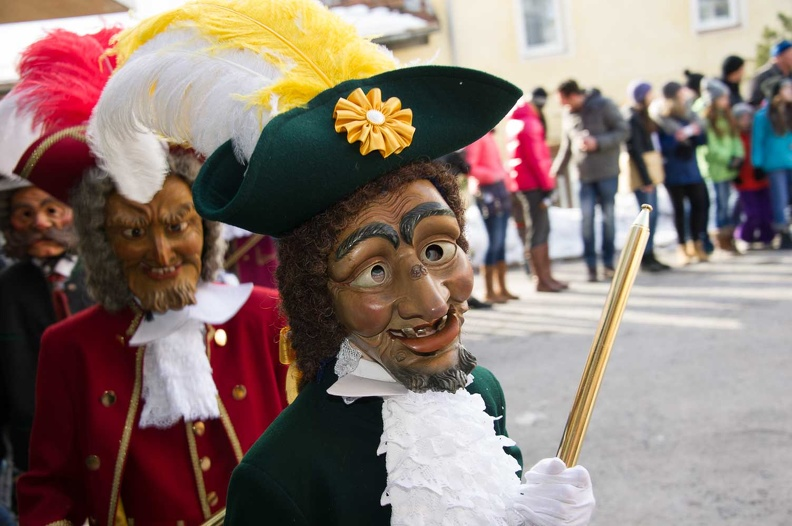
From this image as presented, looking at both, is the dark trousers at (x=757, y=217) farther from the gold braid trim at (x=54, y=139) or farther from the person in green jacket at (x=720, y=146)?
the gold braid trim at (x=54, y=139)

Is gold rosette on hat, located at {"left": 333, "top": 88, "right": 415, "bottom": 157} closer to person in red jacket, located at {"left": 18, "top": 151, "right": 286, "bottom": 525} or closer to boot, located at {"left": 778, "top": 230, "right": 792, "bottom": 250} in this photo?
person in red jacket, located at {"left": 18, "top": 151, "right": 286, "bottom": 525}

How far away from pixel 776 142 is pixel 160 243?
7.90 meters

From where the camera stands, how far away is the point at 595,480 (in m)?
4.15

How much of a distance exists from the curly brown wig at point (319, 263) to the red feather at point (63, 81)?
3.61 ft

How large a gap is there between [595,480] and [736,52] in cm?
1520

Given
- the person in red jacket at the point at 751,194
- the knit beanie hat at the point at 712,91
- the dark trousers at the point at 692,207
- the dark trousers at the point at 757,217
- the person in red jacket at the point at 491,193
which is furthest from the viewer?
the dark trousers at the point at 757,217

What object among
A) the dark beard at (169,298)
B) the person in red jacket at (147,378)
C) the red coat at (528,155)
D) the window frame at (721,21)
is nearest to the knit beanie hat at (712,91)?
the red coat at (528,155)

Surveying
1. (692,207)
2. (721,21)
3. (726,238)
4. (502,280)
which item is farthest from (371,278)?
(721,21)

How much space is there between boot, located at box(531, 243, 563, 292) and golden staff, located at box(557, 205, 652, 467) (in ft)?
22.3

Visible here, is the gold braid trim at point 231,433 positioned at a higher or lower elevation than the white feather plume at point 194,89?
lower

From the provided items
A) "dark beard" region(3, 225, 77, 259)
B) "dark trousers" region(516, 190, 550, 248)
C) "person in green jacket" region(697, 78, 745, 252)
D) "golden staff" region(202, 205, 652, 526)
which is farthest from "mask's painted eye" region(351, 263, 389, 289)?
"person in green jacket" region(697, 78, 745, 252)

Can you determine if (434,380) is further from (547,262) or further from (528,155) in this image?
(547,262)

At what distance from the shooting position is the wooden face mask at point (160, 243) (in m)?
2.63

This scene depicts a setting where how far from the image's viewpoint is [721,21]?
17.5 m
